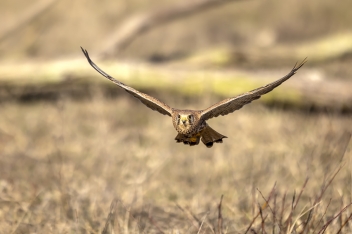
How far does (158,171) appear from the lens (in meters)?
4.68

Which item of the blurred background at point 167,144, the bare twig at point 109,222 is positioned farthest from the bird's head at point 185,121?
the bare twig at point 109,222

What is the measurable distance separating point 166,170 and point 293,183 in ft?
4.24

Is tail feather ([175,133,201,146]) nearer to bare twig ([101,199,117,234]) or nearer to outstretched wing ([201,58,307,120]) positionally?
outstretched wing ([201,58,307,120])

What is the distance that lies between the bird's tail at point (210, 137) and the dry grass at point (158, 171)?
1.09m

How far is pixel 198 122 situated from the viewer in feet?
4.78

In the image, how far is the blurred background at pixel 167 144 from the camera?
10.9 feet

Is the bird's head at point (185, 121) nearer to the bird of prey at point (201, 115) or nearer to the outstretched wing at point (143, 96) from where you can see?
the bird of prey at point (201, 115)

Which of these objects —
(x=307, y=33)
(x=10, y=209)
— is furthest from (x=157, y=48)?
(x=10, y=209)

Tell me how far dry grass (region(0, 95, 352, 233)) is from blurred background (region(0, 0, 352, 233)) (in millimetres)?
18

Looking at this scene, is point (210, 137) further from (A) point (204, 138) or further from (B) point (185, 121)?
(B) point (185, 121)

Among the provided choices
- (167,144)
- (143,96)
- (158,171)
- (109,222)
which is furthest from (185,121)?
(167,144)

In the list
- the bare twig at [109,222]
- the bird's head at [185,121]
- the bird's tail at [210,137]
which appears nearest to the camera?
the bird's head at [185,121]

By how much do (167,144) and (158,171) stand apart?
103cm

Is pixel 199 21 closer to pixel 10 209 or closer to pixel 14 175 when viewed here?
pixel 14 175
